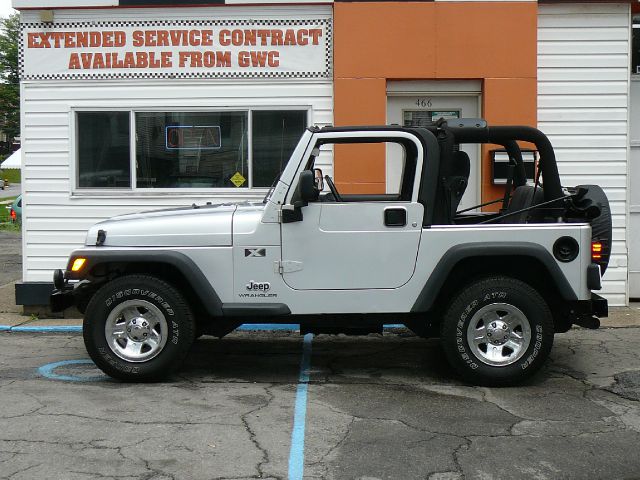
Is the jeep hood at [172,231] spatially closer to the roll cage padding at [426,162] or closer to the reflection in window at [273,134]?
the roll cage padding at [426,162]

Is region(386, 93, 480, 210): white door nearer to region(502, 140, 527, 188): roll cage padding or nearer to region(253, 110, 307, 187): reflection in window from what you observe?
region(253, 110, 307, 187): reflection in window

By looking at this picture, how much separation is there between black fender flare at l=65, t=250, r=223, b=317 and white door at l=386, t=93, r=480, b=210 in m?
4.32

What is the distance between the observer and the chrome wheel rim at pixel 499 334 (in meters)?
6.97

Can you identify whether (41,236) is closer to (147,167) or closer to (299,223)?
(147,167)

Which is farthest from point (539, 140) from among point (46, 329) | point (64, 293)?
point (46, 329)

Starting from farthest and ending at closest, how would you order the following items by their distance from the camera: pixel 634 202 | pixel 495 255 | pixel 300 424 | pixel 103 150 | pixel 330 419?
1. pixel 634 202
2. pixel 103 150
3. pixel 495 255
4. pixel 330 419
5. pixel 300 424

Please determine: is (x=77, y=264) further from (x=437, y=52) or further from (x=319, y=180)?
(x=437, y=52)

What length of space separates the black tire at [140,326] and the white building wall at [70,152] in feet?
11.5

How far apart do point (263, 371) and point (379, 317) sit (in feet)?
4.05

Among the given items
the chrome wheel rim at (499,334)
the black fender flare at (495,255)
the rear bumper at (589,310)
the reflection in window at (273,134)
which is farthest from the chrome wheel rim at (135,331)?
the reflection in window at (273,134)

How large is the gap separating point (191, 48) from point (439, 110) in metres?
3.08

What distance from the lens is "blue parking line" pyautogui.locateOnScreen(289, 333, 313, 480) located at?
5.09 m

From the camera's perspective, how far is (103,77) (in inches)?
414

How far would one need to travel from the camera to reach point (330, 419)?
6.13 m
